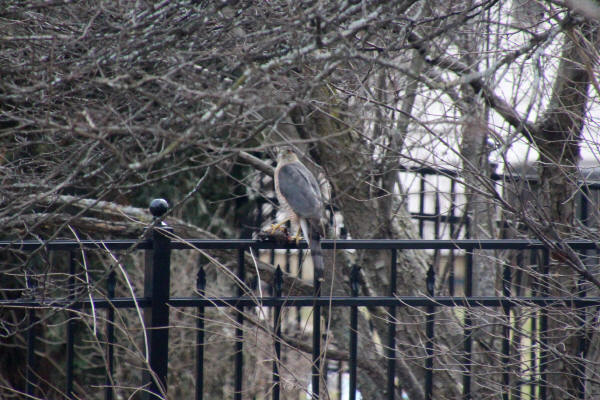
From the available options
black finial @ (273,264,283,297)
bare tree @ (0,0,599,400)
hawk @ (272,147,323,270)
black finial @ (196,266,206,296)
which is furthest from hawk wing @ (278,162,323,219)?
black finial @ (196,266,206,296)

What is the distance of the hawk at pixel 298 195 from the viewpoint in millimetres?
4379

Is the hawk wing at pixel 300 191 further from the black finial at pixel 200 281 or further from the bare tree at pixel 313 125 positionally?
the black finial at pixel 200 281

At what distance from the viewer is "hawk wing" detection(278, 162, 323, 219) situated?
443 centimetres

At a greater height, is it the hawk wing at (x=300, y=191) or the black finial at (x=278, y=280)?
the hawk wing at (x=300, y=191)

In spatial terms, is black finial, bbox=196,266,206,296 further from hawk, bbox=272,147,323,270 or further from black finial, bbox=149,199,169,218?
hawk, bbox=272,147,323,270

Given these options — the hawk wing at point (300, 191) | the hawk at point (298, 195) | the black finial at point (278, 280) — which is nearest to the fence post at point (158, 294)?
the black finial at point (278, 280)

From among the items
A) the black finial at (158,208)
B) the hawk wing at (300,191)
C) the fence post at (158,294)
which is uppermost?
the hawk wing at (300,191)

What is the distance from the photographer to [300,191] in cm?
455

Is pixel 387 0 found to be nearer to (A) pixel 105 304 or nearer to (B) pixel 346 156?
(A) pixel 105 304

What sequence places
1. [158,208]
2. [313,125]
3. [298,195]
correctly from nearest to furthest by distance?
1. [158,208]
2. [298,195]
3. [313,125]

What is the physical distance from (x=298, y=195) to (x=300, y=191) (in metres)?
0.03

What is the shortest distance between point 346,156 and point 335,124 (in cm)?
27

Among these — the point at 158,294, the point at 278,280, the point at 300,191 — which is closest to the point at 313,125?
the point at 300,191

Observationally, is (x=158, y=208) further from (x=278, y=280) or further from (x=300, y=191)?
(x=300, y=191)
